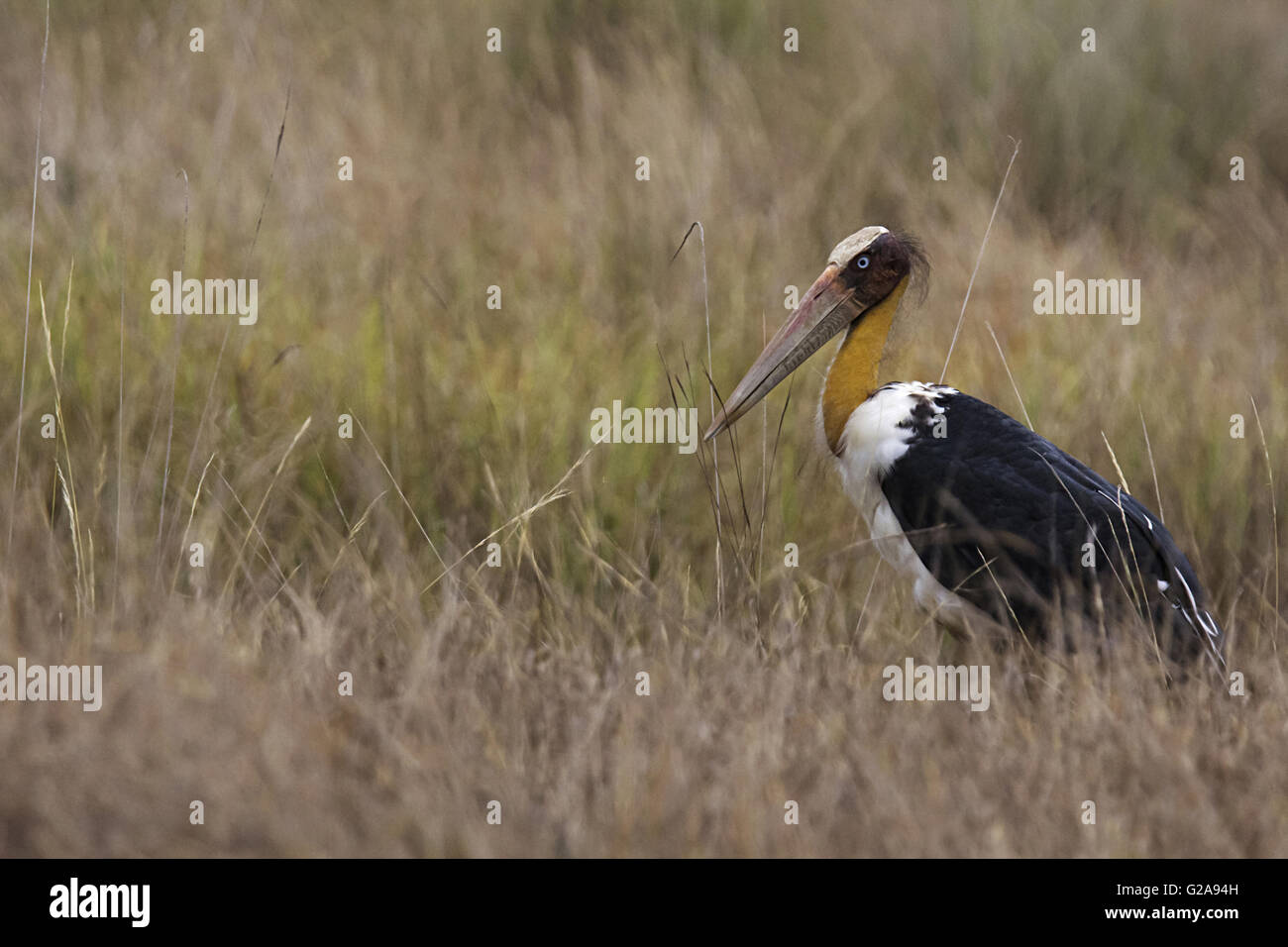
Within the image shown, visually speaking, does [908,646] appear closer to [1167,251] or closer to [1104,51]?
[1167,251]

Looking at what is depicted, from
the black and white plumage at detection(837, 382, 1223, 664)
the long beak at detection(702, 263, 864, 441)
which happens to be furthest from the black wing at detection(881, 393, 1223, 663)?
the long beak at detection(702, 263, 864, 441)

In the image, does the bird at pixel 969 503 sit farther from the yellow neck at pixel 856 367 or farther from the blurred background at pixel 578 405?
the blurred background at pixel 578 405

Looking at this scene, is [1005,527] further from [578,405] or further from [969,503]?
[578,405]

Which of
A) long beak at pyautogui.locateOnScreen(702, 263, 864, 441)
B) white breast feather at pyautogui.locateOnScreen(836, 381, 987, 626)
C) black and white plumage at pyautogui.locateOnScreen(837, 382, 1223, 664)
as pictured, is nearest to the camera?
black and white plumage at pyautogui.locateOnScreen(837, 382, 1223, 664)

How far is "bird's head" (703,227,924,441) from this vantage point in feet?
14.3

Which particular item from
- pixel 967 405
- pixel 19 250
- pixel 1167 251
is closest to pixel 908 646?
pixel 967 405

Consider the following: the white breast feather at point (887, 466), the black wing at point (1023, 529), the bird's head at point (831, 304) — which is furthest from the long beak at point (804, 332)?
the black wing at point (1023, 529)

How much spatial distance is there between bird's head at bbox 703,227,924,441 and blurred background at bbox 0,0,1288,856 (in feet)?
0.98

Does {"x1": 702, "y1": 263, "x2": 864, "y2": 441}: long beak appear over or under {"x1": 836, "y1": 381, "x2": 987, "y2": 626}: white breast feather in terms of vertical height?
over

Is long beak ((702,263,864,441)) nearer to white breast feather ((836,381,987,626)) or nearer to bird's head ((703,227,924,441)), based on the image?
bird's head ((703,227,924,441))

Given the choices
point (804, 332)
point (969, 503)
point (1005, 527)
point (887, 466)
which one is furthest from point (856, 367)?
point (1005, 527)

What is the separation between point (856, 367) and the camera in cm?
439

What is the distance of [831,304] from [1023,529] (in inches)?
36.4

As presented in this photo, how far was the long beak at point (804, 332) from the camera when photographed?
436 cm
